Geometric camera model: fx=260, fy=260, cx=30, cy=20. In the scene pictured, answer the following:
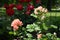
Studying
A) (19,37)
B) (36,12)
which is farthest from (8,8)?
(36,12)

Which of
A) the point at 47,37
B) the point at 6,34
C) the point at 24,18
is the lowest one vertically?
the point at 47,37

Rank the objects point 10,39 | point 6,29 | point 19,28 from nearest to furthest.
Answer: point 19,28 < point 10,39 < point 6,29

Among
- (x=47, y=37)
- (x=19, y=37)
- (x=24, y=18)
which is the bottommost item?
(x=47, y=37)

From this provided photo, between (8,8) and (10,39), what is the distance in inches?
22.6

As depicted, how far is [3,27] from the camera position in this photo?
4.62 meters

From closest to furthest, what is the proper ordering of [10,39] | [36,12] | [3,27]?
[36,12]
[10,39]
[3,27]

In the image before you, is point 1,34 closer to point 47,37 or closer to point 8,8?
point 8,8

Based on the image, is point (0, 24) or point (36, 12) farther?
point (0, 24)

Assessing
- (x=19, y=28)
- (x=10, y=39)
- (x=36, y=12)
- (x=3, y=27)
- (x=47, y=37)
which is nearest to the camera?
(x=47, y=37)

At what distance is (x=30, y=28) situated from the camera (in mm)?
2801

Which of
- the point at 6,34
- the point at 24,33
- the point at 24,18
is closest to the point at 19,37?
the point at 24,33

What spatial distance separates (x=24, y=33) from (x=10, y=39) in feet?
2.88

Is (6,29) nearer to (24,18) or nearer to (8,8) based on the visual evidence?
(24,18)

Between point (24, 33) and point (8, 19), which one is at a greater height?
point (8, 19)
